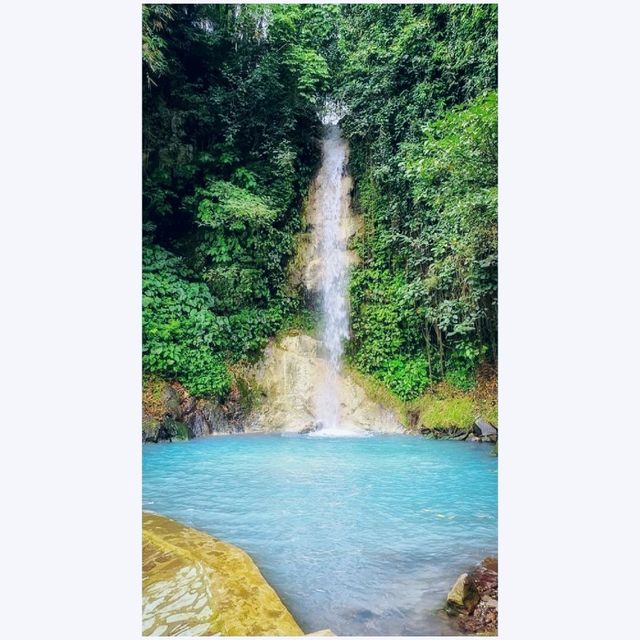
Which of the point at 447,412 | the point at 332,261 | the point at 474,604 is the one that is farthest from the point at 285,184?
the point at 474,604

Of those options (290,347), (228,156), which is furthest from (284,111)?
(290,347)

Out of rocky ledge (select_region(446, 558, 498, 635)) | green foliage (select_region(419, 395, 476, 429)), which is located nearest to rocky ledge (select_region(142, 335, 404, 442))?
green foliage (select_region(419, 395, 476, 429))

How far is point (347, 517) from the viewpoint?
369 cm

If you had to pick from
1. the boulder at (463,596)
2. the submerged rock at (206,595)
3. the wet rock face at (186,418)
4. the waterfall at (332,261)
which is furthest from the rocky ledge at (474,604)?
the waterfall at (332,261)

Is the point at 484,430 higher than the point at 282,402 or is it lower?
lower

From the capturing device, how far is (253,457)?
234 inches

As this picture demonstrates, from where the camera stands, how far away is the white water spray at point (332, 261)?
8.59 metres

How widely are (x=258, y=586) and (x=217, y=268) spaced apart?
634cm

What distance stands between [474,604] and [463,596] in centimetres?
7

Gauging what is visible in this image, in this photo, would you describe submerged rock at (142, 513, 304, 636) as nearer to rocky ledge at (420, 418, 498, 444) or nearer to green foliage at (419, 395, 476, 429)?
rocky ledge at (420, 418, 498, 444)

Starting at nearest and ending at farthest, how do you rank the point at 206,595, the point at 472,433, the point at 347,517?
1. the point at 206,595
2. the point at 347,517
3. the point at 472,433

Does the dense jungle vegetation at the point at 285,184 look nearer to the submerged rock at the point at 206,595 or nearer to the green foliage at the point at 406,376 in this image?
the green foliage at the point at 406,376

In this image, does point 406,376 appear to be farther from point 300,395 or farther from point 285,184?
point 285,184

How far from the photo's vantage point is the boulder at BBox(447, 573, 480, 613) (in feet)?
7.77
